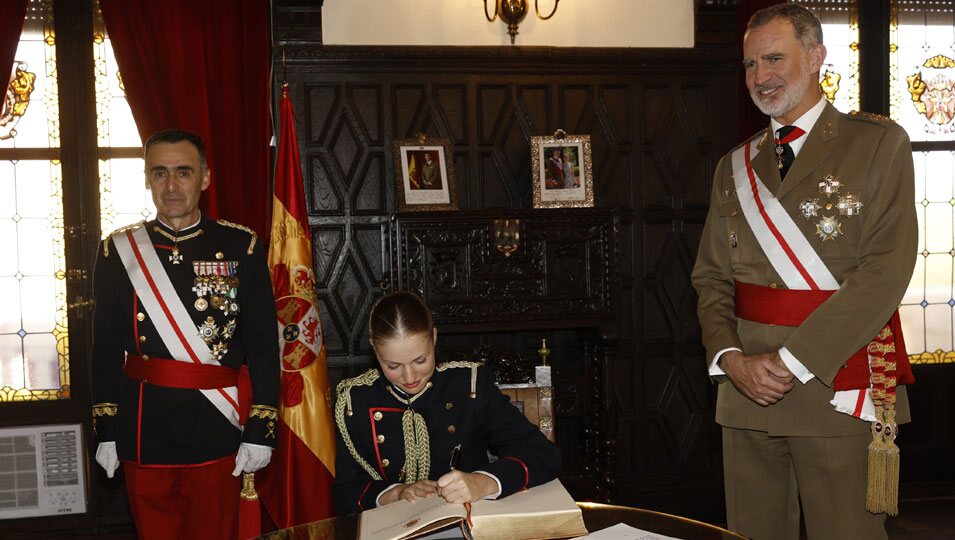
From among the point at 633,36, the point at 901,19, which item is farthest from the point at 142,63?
the point at 901,19

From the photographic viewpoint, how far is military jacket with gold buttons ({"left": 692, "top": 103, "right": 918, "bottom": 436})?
6.37 feet

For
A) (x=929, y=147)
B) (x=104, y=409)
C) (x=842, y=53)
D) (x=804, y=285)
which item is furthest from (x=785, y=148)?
(x=929, y=147)

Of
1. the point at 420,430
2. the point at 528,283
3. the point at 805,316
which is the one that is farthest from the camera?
the point at 528,283

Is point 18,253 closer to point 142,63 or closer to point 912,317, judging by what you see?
point 142,63

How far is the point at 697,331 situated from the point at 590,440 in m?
0.80

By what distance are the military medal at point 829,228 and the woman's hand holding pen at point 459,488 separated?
3.42 feet

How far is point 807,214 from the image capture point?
2.06 metres

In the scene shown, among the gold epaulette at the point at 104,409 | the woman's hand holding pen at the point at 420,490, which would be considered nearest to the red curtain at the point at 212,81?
the gold epaulette at the point at 104,409

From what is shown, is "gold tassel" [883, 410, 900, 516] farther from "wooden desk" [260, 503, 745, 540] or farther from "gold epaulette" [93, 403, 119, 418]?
"gold epaulette" [93, 403, 119, 418]

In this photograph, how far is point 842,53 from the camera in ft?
14.2

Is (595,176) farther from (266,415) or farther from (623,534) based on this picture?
(623,534)

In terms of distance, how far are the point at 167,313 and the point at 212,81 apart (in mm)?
1719

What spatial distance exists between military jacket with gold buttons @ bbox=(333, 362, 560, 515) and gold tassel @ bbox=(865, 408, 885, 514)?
0.73 m

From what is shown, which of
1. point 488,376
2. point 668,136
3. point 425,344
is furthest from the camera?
point 668,136
